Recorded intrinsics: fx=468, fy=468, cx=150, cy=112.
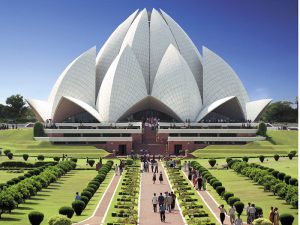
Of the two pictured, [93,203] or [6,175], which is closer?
[93,203]

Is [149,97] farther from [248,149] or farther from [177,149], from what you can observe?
[248,149]

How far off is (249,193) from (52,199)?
9.04 meters

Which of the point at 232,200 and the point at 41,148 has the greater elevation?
the point at 41,148

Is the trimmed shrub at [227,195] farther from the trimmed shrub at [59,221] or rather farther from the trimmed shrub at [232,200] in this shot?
the trimmed shrub at [59,221]

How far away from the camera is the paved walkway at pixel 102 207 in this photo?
1603cm

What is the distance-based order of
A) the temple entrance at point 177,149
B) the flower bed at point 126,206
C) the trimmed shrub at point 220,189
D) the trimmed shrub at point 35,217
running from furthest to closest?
the temple entrance at point 177,149
the trimmed shrub at point 220,189
the flower bed at point 126,206
the trimmed shrub at point 35,217

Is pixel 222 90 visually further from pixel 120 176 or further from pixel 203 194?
pixel 203 194

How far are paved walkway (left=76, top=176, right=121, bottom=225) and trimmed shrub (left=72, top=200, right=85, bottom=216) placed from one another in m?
0.51

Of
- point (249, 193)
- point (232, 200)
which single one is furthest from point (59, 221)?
point (249, 193)

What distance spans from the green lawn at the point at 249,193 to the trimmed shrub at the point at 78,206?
5900 millimetres

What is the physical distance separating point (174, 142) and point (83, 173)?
17367 millimetres

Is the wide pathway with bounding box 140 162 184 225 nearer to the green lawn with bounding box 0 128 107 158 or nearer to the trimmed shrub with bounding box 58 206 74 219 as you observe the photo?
the trimmed shrub with bounding box 58 206 74 219

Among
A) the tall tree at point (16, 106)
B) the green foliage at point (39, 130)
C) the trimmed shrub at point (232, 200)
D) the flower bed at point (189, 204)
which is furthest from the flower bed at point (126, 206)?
the tall tree at point (16, 106)

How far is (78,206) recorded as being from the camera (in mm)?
16922
